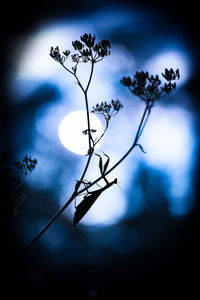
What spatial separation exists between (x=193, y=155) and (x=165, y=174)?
4.30 feet

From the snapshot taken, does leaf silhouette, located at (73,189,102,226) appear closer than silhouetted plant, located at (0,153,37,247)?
No

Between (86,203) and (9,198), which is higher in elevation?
(86,203)

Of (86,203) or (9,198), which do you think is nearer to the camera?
(9,198)

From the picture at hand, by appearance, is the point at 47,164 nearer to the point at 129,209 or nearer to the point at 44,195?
the point at 44,195

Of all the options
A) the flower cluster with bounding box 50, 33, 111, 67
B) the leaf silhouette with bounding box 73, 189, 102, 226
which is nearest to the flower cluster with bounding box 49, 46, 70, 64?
the flower cluster with bounding box 50, 33, 111, 67

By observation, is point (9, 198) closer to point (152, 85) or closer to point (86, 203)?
point (86, 203)

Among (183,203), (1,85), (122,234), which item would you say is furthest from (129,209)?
(1,85)

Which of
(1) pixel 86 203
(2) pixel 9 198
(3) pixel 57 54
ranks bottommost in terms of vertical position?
(2) pixel 9 198

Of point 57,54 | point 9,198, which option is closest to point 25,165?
point 9,198

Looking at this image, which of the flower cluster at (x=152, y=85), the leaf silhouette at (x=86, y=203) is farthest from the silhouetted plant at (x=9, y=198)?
the flower cluster at (x=152, y=85)

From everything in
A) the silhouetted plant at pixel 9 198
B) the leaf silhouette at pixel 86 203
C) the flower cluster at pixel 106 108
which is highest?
the flower cluster at pixel 106 108

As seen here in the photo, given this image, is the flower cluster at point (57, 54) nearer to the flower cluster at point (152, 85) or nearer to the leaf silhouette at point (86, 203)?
Answer: the flower cluster at point (152, 85)

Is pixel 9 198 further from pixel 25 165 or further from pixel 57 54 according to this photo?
pixel 57 54

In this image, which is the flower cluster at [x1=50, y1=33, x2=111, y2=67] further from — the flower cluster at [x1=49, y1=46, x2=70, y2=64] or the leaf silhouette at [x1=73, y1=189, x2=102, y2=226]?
the leaf silhouette at [x1=73, y1=189, x2=102, y2=226]
